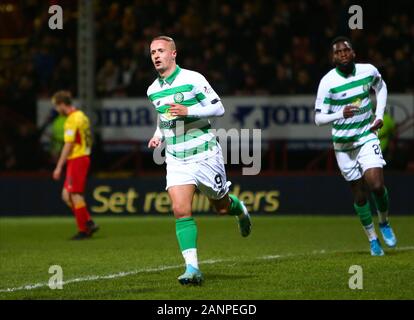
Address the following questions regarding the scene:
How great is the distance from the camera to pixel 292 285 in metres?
9.04

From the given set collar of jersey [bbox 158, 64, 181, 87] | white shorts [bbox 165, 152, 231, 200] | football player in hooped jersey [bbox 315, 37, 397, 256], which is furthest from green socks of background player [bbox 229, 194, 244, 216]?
collar of jersey [bbox 158, 64, 181, 87]

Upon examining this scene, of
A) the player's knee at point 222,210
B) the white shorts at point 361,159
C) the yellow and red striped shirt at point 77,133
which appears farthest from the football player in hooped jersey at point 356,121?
the yellow and red striped shirt at point 77,133

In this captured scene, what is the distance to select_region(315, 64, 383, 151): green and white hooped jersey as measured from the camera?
11.4 m

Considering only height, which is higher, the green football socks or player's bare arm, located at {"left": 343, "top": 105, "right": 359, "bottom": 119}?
player's bare arm, located at {"left": 343, "top": 105, "right": 359, "bottom": 119}

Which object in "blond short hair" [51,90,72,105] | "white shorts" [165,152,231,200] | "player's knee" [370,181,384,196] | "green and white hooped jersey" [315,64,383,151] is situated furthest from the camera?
"blond short hair" [51,90,72,105]

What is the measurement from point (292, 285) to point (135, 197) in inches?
436

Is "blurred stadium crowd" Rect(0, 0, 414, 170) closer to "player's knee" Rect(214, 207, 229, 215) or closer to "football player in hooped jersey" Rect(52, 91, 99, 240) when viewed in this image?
"football player in hooped jersey" Rect(52, 91, 99, 240)

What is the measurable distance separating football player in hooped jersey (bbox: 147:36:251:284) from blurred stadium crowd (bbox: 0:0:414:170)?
10.7 metres

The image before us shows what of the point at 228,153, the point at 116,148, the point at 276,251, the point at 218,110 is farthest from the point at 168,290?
the point at 116,148

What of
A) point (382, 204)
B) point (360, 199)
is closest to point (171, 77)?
point (360, 199)

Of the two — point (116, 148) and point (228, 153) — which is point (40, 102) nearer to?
point (116, 148)

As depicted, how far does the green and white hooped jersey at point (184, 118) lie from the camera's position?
945cm

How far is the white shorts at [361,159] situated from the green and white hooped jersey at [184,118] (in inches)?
99.5

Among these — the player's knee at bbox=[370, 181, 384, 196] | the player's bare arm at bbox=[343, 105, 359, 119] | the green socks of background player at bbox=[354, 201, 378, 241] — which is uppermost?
the player's bare arm at bbox=[343, 105, 359, 119]
